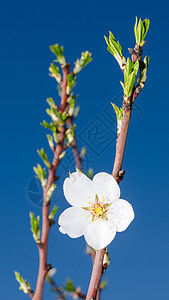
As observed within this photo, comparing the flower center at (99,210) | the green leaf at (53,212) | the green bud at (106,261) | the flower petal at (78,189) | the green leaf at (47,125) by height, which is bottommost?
the green bud at (106,261)

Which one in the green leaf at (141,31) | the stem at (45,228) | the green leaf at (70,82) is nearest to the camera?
the green leaf at (141,31)

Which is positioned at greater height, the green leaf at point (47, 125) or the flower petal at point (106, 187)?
the green leaf at point (47, 125)

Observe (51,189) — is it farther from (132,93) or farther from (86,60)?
(132,93)

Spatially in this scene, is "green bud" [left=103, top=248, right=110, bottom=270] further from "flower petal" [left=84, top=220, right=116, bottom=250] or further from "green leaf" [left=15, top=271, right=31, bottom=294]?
"green leaf" [left=15, top=271, right=31, bottom=294]

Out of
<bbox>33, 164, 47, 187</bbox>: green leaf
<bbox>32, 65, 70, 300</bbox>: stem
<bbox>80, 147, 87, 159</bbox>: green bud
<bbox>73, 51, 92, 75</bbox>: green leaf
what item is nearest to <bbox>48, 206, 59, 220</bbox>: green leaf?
<bbox>32, 65, 70, 300</bbox>: stem

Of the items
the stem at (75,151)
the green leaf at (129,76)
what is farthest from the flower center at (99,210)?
the stem at (75,151)

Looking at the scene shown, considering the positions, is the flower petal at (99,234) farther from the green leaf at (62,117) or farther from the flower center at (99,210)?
the green leaf at (62,117)

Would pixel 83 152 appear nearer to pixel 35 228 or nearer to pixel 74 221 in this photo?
pixel 35 228
